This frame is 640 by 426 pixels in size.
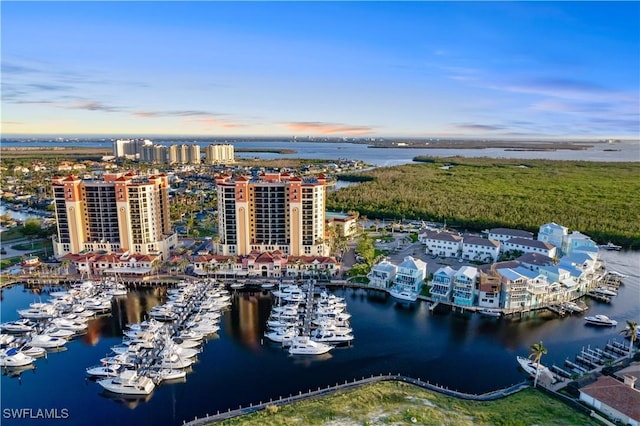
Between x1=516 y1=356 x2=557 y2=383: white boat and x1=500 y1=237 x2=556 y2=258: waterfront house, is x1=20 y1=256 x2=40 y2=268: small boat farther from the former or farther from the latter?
x1=500 y1=237 x2=556 y2=258: waterfront house

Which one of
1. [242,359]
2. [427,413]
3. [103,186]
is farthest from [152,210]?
[427,413]

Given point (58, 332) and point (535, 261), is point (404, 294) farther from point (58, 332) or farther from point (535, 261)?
point (58, 332)

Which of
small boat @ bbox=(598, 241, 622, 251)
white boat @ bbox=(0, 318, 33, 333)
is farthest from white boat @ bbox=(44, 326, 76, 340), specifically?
small boat @ bbox=(598, 241, 622, 251)

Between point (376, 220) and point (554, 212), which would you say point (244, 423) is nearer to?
point (376, 220)

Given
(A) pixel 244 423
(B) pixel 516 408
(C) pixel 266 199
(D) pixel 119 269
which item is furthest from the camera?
(C) pixel 266 199

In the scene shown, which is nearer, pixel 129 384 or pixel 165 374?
pixel 129 384

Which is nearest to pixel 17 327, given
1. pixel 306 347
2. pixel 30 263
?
pixel 30 263
